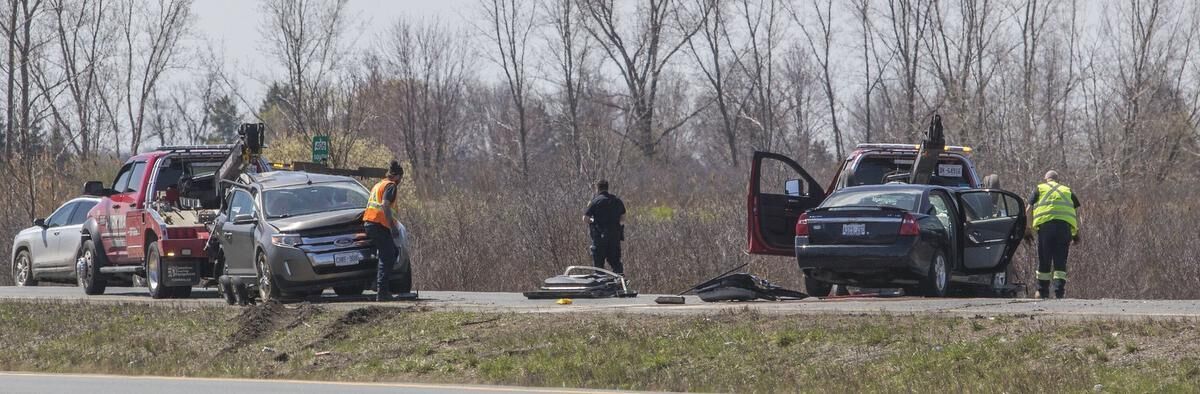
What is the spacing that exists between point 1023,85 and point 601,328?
3507 cm

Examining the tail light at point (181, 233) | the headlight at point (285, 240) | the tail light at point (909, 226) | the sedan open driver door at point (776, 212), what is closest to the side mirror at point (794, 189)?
the sedan open driver door at point (776, 212)

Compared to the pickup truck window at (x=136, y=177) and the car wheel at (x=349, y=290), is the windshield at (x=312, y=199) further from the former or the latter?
the pickup truck window at (x=136, y=177)

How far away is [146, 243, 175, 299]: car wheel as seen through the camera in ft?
70.9

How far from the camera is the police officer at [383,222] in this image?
18391 millimetres

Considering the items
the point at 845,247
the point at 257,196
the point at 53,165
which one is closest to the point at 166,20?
the point at 53,165

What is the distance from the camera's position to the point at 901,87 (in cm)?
5228

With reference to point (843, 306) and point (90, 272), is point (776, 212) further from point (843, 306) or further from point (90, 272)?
point (90, 272)

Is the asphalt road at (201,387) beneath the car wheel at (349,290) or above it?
beneath

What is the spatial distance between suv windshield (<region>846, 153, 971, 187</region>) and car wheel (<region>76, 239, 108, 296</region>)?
36.7 feet

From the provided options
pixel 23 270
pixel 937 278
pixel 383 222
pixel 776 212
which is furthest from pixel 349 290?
pixel 23 270

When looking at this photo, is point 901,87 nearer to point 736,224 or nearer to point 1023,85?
point 1023,85

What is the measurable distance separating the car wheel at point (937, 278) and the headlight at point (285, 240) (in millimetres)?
7314

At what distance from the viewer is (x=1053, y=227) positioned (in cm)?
1962

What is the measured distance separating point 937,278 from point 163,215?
10389mm
